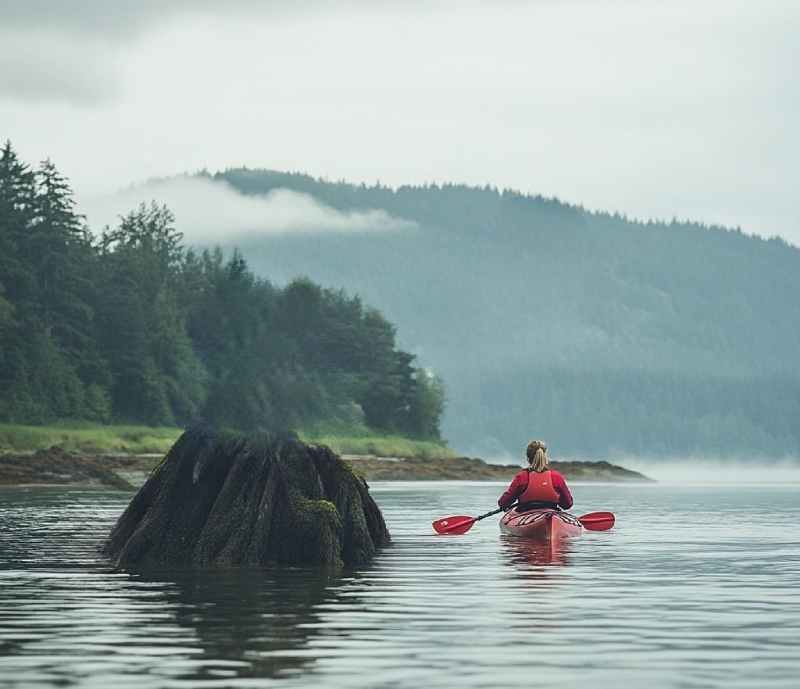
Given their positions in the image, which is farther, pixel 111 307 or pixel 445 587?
pixel 111 307

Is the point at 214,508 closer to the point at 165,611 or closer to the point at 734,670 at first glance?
the point at 165,611

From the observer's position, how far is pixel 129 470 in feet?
311

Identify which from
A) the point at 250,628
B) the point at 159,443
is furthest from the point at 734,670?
the point at 159,443

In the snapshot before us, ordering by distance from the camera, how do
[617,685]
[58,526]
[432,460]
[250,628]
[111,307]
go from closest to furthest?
[617,685], [250,628], [58,526], [111,307], [432,460]

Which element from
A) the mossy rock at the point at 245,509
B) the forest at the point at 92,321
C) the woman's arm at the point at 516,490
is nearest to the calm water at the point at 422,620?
the mossy rock at the point at 245,509

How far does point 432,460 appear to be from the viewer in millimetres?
145625

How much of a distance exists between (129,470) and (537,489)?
60.3 metres

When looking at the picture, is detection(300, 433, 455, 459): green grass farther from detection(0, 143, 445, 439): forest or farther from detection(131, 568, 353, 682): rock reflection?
detection(131, 568, 353, 682): rock reflection

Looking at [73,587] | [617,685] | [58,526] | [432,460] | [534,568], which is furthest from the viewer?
[432,460]

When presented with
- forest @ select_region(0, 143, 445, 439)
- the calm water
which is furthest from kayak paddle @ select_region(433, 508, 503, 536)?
forest @ select_region(0, 143, 445, 439)

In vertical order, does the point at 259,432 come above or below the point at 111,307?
below

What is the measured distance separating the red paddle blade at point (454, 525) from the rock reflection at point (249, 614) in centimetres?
1201

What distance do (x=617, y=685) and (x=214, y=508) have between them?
15.2 metres

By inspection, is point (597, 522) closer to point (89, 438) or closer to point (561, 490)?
point (561, 490)
